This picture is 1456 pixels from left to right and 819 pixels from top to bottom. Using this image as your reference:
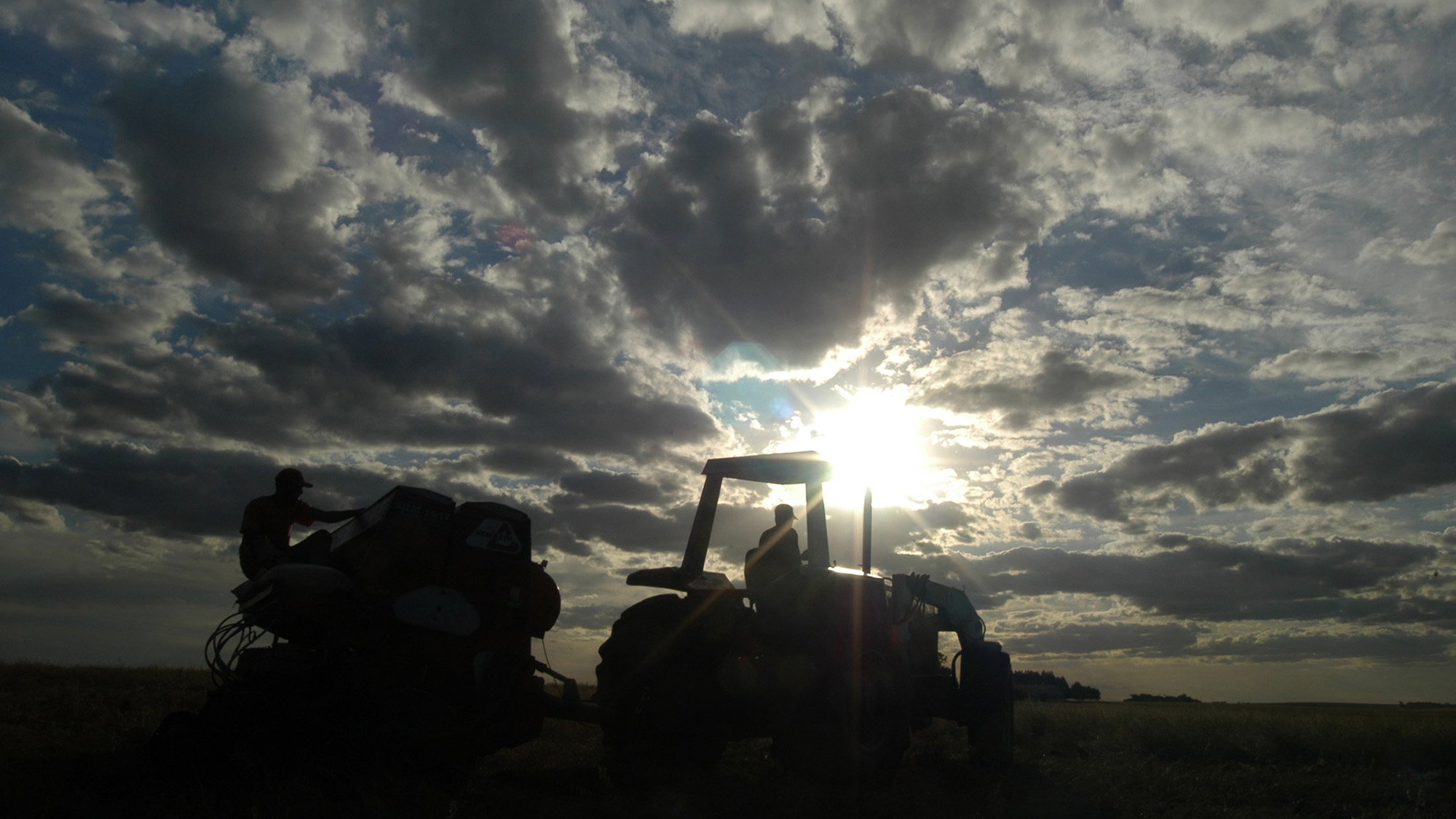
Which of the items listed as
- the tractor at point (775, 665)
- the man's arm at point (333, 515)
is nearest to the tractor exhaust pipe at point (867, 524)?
the tractor at point (775, 665)

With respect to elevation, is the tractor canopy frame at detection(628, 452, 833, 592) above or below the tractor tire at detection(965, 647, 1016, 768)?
above

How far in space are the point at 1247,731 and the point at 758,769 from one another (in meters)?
8.56

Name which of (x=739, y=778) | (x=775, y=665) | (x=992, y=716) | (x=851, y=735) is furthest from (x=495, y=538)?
(x=992, y=716)

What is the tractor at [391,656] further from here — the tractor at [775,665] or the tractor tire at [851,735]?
the tractor tire at [851,735]

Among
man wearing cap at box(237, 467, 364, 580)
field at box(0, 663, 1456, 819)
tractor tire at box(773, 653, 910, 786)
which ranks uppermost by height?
man wearing cap at box(237, 467, 364, 580)

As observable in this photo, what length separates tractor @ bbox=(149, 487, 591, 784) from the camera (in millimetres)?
6305

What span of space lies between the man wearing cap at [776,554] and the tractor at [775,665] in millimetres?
72

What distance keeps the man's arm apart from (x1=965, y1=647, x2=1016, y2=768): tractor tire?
270 inches

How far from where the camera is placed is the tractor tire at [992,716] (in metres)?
9.70

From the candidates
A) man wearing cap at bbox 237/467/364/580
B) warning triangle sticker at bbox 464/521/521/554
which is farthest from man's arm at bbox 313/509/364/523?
warning triangle sticker at bbox 464/521/521/554

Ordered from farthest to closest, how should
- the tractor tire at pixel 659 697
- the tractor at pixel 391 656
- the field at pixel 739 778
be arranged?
1. the tractor tire at pixel 659 697
2. the tractor at pixel 391 656
3. the field at pixel 739 778

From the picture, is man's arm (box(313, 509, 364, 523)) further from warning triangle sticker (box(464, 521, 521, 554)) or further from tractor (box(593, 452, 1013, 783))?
tractor (box(593, 452, 1013, 783))

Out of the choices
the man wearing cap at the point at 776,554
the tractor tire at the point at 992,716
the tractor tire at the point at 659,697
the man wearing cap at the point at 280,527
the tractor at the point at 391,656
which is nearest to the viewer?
the tractor at the point at 391,656

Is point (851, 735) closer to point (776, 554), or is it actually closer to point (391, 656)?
point (776, 554)
